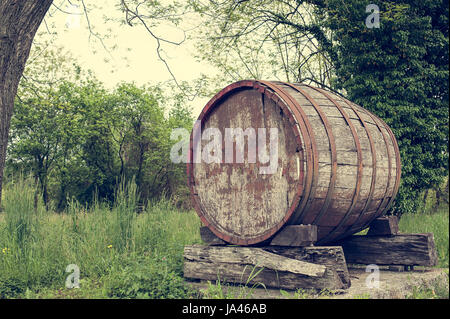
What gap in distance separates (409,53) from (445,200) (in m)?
6.56

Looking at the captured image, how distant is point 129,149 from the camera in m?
19.5

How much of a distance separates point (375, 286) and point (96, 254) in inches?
115

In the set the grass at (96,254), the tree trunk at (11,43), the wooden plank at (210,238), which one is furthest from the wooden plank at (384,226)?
the tree trunk at (11,43)

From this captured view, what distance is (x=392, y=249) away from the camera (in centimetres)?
482

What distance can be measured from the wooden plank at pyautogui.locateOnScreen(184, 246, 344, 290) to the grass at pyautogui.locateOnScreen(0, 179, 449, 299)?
0.29 feet

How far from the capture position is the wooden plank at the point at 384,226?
4.84m

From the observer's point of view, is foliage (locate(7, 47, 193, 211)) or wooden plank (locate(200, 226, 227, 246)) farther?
foliage (locate(7, 47, 193, 211))

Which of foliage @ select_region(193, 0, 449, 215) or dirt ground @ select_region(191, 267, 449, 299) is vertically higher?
foliage @ select_region(193, 0, 449, 215)

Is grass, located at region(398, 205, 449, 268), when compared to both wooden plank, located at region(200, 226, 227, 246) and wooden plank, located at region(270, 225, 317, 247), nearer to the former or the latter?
wooden plank, located at region(270, 225, 317, 247)

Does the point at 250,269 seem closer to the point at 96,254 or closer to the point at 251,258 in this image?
the point at 251,258

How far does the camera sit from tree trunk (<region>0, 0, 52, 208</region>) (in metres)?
4.27

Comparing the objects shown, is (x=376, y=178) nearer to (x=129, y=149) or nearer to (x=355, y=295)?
(x=355, y=295)

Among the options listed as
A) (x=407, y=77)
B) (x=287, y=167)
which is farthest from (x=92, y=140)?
(x=287, y=167)

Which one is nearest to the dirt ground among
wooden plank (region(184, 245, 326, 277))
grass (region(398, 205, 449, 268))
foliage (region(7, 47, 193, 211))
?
wooden plank (region(184, 245, 326, 277))
